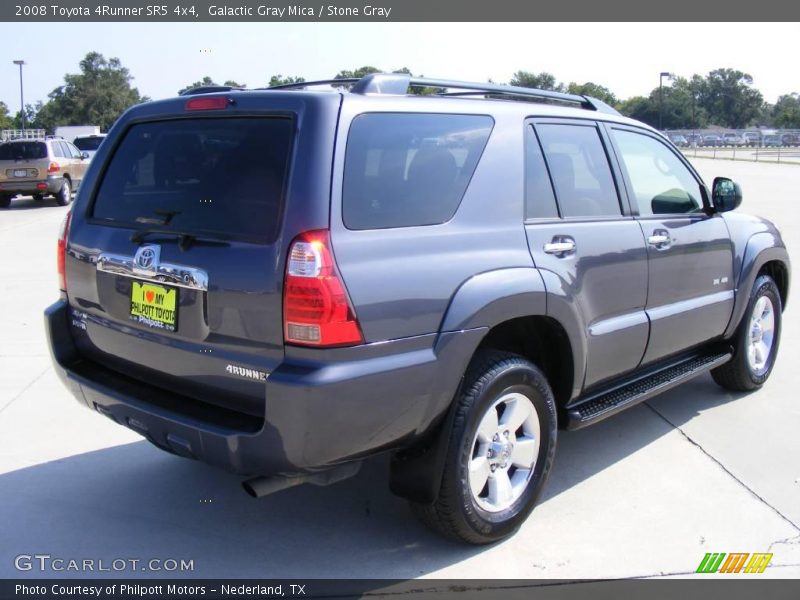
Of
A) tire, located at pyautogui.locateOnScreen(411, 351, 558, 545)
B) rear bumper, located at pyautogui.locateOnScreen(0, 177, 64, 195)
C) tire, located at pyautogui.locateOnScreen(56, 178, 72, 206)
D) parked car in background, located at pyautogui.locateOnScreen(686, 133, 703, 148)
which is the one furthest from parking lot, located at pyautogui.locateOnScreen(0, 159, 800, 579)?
parked car in background, located at pyautogui.locateOnScreen(686, 133, 703, 148)

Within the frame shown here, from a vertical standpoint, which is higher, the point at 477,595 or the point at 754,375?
the point at 754,375

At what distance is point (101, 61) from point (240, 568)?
3861 inches

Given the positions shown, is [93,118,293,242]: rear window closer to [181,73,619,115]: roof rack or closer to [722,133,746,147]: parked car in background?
[181,73,619,115]: roof rack

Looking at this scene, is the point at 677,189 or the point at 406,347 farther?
the point at 677,189

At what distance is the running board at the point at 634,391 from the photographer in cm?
391

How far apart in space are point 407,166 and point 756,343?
11.7ft

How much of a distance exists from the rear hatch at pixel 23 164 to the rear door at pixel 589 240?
59.3ft

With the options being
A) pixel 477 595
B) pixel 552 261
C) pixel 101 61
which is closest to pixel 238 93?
pixel 552 261

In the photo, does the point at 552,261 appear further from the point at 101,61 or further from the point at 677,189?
the point at 101,61

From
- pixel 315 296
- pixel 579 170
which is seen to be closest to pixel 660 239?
pixel 579 170

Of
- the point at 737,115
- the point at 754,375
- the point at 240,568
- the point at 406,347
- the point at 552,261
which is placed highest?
the point at 737,115

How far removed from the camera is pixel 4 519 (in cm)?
370

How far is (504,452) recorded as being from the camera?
3.51 m

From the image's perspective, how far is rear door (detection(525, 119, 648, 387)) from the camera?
370 cm
